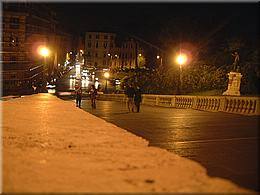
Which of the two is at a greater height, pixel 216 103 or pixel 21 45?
pixel 21 45

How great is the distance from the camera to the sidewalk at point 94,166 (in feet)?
18.6

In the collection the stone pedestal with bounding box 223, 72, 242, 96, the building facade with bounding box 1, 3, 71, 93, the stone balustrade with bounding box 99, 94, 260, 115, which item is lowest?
the stone balustrade with bounding box 99, 94, 260, 115

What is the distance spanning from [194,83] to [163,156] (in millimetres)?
32811

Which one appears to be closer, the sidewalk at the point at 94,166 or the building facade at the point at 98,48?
the sidewalk at the point at 94,166

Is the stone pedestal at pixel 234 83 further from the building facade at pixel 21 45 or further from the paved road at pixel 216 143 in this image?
the building facade at pixel 21 45

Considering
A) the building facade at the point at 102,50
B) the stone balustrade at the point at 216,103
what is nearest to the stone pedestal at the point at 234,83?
the stone balustrade at the point at 216,103

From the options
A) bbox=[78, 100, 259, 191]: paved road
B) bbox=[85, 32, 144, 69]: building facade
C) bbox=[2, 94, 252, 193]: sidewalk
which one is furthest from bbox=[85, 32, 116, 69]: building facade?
bbox=[2, 94, 252, 193]: sidewalk

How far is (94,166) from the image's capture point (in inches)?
268

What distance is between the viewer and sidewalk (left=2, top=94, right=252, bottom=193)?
5.68 metres

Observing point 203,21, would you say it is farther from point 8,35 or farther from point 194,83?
point 8,35

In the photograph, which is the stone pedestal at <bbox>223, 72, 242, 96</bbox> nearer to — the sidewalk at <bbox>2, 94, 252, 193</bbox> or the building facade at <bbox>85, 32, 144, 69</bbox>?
the sidewalk at <bbox>2, 94, 252, 193</bbox>

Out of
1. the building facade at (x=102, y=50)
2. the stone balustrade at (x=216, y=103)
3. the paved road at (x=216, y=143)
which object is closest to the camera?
the paved road at (x=216, y=143)

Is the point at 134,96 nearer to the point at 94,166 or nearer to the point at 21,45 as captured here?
the point at 94,166

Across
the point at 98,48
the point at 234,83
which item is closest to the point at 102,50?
the point at 98,48
